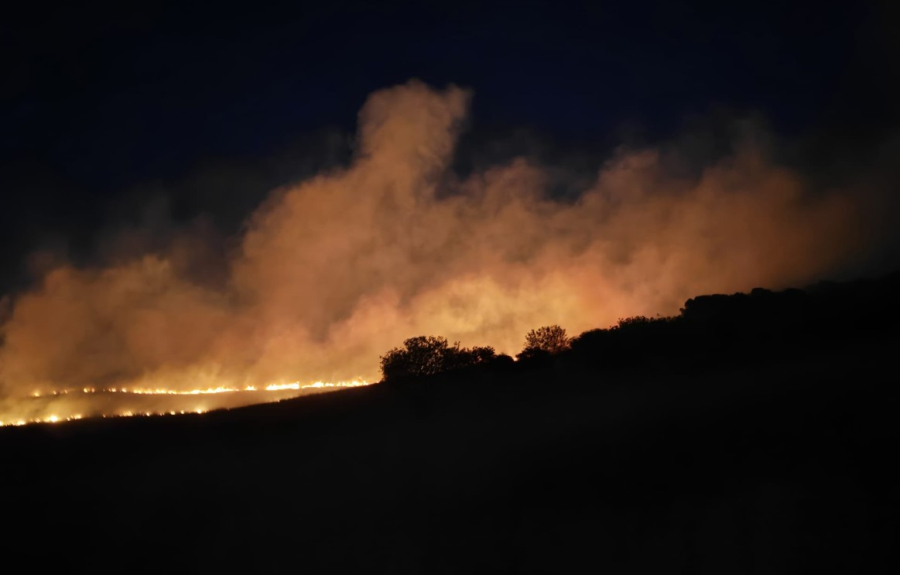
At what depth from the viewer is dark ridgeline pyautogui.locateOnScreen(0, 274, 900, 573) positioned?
59.8 feet

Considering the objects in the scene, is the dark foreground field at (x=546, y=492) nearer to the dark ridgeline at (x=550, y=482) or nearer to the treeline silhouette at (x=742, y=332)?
the dark ridgeline at (x=550, y=482)

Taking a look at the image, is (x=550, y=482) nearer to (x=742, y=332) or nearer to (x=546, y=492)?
(x=546, y=492)

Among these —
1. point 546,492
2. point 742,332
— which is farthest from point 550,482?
point 742,332

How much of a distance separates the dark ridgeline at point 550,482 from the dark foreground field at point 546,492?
90 mm

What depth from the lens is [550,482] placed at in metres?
23.1

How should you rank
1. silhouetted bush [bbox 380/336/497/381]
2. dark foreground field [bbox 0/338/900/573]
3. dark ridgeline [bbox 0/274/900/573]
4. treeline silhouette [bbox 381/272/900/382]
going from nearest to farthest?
dark foreground field [bbox 0/338/900/573]
dark ridgeline [bbox 0/274/900/573]
treeline silhouette [bbox 381/272/900/382]
silhouetted bush [bbox 380/336/497/381]

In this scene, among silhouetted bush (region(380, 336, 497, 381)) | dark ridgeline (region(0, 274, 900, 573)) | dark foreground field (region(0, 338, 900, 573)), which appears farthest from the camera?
silhouetted bush (region(380, 336, 497, 381))

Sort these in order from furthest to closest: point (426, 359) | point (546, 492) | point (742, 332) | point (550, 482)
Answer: point (426, 359) → point (742, 332) → point (550, 482) → point (546, 492)

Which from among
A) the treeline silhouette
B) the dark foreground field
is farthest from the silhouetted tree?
the dark foreground field

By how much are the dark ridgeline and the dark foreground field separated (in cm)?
9

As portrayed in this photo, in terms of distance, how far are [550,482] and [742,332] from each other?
32.4 metres

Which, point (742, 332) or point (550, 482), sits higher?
point (742, 332)

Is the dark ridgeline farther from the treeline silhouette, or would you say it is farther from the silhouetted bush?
the silhouetted bush

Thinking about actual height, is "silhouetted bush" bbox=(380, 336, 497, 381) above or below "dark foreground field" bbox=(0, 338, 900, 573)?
above
